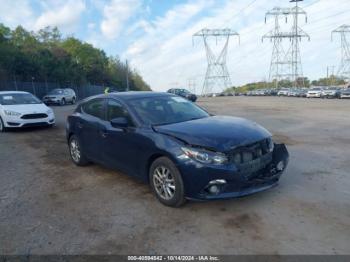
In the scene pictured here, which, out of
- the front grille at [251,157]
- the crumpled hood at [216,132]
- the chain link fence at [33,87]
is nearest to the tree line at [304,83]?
the chain link fence at [33,87]

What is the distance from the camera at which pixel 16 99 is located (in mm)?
13273

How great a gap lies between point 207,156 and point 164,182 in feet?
2.61

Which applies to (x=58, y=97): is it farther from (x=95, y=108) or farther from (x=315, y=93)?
(x=315, y=93)

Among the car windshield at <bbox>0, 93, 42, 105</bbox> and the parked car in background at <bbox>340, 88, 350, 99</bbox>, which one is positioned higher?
the car windshield at <bbox>0, 93, 42, 105</bbox>

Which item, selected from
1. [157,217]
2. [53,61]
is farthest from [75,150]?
[53,61]

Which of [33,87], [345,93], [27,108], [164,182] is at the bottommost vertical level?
[345,93]

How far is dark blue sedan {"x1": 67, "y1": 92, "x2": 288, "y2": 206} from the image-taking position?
4.52 metres

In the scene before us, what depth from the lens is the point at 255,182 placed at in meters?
4.70

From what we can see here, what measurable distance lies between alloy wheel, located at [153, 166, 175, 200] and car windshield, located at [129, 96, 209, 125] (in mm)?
828

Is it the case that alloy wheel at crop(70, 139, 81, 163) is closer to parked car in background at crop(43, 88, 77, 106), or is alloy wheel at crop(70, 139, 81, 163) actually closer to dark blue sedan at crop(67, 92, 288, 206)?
dark blue sedan at crop(67, 92, 288, 206)

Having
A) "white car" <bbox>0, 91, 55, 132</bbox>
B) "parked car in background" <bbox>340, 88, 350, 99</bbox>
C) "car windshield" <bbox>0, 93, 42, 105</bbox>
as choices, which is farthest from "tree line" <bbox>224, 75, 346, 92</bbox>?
"white car" <bbox>0, 91, 55, 132</bbox>

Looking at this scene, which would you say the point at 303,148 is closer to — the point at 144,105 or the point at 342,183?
the point at 342,183

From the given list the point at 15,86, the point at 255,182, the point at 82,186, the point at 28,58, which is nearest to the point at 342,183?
the point at 255,182

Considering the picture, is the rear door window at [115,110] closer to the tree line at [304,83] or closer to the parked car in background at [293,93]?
the parked car in background at [293,93]
